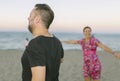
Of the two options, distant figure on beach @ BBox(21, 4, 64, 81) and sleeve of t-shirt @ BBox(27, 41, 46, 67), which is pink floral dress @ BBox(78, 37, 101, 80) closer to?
distant figure on beach @ BBox(21, 4, 64, 81)

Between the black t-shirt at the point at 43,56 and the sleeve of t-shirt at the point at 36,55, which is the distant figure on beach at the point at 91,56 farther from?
the sleeve of t-shirt at the point at 36,55

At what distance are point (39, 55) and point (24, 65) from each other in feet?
0.84

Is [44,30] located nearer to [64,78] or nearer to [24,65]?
[24,65]

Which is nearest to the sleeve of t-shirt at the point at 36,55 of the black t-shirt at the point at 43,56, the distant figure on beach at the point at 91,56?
the black t-shirt at the point at 43,56

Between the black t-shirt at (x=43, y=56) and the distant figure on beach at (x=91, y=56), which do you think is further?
the distant figure on beach at (x=91, y=56)

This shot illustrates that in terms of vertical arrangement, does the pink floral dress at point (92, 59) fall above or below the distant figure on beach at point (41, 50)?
below

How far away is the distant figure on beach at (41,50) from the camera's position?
2973mm

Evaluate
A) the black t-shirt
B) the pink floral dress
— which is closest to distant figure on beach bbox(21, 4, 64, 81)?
the black t-shirt

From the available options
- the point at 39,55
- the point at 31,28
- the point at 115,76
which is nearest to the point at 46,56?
the point at 39,55

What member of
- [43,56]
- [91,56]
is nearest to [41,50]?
[43,56]

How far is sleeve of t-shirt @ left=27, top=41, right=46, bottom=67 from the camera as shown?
9.71 ft

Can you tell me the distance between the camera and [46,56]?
10.1 feet

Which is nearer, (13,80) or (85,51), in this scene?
(85,51)

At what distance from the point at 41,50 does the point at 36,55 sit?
0.07 meters
